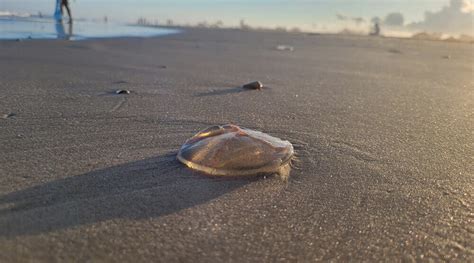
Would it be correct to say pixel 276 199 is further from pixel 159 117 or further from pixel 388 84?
pixel 388 84

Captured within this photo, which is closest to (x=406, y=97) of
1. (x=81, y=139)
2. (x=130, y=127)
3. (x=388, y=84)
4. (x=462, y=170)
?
(x=388, y=84)

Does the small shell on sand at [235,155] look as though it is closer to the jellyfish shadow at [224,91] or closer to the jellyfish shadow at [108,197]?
the jellyfish shadow at [108,197]

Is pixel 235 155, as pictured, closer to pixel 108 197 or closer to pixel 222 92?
pixel 108 197

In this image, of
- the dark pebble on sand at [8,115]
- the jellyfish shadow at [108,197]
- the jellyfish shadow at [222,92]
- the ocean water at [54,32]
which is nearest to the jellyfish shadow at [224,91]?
the jellyfish shadow at [222,92]

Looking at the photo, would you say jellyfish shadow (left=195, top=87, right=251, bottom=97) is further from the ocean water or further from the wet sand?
the ocean water

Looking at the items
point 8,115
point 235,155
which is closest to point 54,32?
point 8,115
